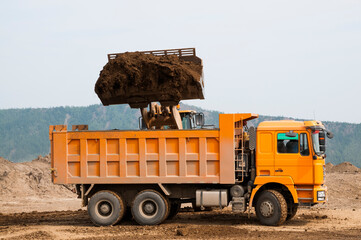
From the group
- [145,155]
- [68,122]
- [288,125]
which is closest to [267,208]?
[288,125]

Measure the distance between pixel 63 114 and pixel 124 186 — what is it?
77906mm

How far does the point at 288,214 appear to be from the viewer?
49.3 ft

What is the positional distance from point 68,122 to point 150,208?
76924 mm

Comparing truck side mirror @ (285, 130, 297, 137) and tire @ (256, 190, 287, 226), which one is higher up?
truck side mirror @ (285, 130, 297, 137)

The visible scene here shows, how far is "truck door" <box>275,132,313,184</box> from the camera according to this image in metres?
14.1

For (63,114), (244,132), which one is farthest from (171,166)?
(63,114)

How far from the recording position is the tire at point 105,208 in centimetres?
1489

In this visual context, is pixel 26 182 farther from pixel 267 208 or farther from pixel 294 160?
pixel 294 160

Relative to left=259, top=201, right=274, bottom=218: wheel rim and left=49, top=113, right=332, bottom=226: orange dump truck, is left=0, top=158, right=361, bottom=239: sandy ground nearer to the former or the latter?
left=259, top=201, right=274, bottom=218: wheel rim

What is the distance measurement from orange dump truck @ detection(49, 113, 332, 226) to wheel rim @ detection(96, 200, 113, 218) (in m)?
0.03

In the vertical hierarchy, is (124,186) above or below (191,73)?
below

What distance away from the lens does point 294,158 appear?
1416 centimetres

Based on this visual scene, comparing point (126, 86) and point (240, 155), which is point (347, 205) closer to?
point (240, 155)

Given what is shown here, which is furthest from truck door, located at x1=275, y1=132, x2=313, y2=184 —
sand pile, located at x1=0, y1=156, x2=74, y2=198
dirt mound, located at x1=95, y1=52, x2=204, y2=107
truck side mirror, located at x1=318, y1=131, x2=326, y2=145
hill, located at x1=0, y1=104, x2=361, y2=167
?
hill, located at x1=0, y1=104, x2=361, y2=167
